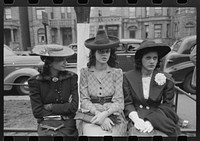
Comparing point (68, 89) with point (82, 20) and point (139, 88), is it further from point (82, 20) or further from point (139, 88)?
point (82, 20)

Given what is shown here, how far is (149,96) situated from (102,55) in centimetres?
65

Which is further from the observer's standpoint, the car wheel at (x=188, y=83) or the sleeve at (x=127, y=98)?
the car wheel at (x=188, y=83)

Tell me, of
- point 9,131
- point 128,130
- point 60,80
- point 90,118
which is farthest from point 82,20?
point 9,131

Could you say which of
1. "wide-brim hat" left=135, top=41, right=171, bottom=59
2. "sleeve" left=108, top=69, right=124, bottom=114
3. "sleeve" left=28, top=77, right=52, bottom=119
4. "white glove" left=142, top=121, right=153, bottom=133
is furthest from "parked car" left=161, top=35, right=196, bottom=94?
"sleeve" left=28, top=77, right=52, bottom=119

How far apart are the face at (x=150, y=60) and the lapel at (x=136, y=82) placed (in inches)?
5.3

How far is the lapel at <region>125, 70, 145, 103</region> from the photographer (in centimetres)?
195

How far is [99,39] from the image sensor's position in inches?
75.9

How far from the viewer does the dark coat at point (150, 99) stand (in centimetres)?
191

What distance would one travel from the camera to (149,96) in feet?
6.36

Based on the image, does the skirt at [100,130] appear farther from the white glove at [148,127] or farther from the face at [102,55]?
the face at [102,55]

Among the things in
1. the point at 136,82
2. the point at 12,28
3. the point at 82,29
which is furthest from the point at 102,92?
the point at 12,28

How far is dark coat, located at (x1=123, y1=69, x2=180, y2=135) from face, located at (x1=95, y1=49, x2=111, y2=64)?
0.95 ft

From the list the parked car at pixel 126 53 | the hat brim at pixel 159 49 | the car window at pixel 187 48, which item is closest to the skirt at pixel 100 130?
the hat brim at pixel 159 49

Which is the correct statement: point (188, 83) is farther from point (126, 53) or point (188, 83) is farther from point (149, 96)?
point (149, 96)
